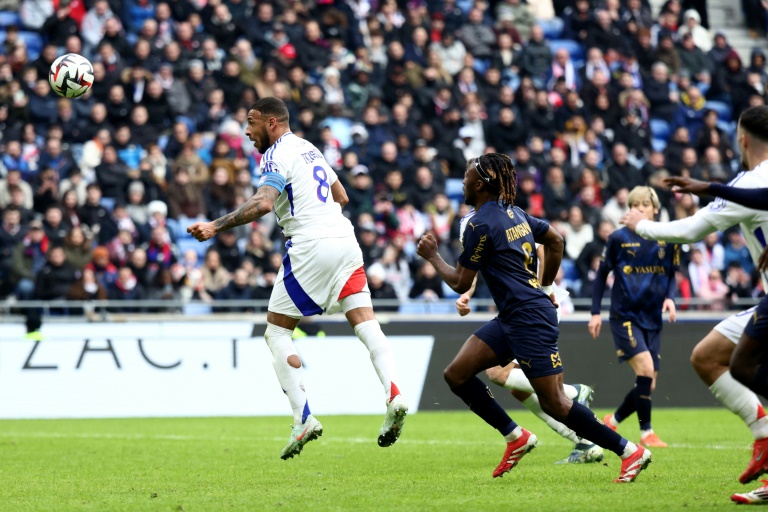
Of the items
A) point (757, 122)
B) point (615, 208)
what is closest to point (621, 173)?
point (615, 208)

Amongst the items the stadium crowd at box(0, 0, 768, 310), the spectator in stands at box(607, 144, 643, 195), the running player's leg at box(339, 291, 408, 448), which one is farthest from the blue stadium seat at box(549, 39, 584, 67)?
the running player's leg at box(339, 291, 408, 448)

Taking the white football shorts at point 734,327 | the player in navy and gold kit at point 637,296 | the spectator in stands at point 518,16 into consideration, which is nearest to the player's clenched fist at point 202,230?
the white football shorts at point 734,327

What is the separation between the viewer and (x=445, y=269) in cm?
798

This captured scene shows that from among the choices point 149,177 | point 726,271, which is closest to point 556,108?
point 726,271

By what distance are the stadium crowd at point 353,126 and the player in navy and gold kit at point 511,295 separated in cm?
990

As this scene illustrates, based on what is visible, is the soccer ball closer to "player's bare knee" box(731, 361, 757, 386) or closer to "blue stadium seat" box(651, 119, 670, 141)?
"player's bare knee" box(731, 361, 757, 386)

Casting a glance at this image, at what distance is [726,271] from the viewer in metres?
21.0

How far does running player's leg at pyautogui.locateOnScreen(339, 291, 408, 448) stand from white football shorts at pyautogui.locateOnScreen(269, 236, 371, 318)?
0.04 m

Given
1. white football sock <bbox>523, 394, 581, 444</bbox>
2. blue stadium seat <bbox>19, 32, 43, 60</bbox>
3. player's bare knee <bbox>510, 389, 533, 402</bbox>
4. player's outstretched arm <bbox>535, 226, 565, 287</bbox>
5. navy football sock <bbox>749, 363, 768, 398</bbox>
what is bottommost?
white football sock <bbox>523, 394, 581, 444</bbox>

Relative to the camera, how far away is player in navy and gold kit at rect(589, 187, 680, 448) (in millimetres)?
12016

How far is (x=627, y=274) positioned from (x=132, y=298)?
27.1 ft

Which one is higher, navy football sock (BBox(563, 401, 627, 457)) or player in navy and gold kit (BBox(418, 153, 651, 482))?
player in navy and gold kit (BBox(418, 153, 651, 482))

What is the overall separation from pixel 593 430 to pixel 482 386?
3.65 ft

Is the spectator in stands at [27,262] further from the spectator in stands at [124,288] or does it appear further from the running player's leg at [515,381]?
the running player's leg at [515,381]
